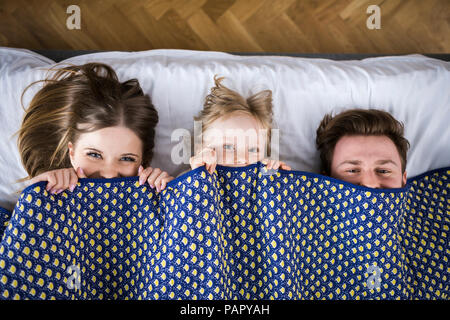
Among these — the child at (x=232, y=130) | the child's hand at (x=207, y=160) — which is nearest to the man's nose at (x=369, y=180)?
the child at (x=232, y=130)

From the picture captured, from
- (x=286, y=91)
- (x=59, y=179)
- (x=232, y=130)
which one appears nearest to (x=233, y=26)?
(x=286, y=91)

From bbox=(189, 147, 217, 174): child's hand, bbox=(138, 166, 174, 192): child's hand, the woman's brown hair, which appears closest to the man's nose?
bbox=(189, 147, 217, 174): child's hand

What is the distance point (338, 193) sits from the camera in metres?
1.16

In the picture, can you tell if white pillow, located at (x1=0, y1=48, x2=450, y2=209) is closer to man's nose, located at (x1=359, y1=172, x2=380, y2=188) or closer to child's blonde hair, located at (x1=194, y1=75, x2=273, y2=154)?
child's blonde hair, located at (x1=194, y1=75, x2=273, y2=154)

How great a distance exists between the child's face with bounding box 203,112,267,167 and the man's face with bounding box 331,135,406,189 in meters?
0.33

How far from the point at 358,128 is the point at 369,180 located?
0.21 meters

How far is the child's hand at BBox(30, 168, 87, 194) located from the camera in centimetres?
97

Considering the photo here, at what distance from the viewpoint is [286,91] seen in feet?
4.44

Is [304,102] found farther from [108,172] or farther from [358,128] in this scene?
[108,172]
